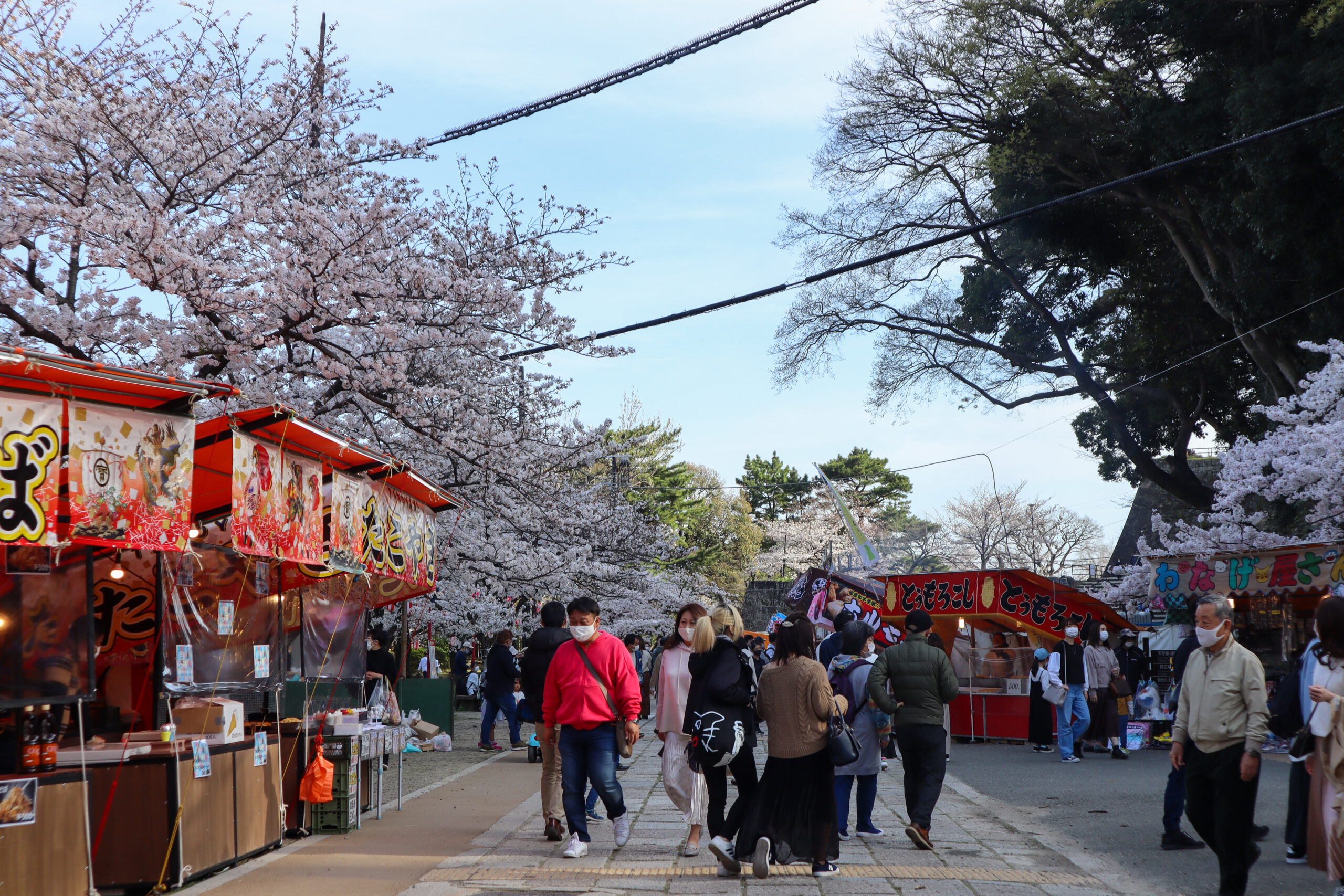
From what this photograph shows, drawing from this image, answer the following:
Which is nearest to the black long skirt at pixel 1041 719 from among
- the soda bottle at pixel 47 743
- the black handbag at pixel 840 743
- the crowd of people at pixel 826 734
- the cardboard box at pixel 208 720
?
the crowd of people at pixel 826 734

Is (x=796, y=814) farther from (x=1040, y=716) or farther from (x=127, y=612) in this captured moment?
(x=1040, y=716)

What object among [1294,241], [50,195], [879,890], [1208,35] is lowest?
[879,890]

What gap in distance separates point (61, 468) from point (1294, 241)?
18.8m

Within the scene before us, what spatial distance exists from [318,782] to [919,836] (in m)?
4.56

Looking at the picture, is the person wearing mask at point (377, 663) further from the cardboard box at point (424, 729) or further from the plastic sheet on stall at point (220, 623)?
the plastic sheet on stall at point (220, 623)

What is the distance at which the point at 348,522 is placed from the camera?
334 inches

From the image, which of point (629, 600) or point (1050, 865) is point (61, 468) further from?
point (629, 600)

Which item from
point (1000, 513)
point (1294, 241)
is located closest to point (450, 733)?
point (1294, 241)

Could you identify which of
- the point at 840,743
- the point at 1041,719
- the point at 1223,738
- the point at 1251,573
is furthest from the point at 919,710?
the point at 1251,573

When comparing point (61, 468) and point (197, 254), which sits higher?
point (197, 254)

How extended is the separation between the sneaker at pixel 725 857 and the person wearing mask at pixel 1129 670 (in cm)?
1114

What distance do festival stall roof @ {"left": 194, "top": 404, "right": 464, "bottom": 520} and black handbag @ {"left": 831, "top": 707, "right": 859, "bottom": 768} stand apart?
3983 millimetres

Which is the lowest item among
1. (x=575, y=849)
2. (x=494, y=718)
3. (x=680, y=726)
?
(x=494, y=718)

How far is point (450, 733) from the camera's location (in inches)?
668
